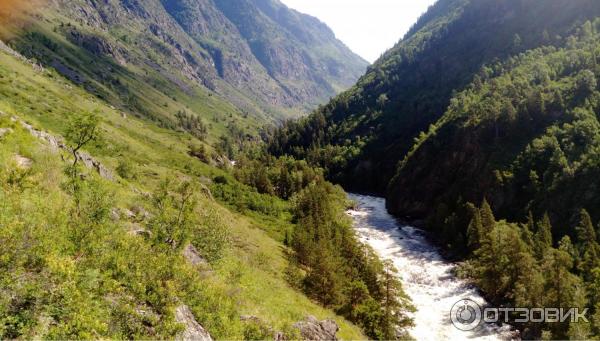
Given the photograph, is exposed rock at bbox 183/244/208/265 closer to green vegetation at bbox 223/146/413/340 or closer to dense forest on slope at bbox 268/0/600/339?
green vegetation at bbox 223/146/413/340

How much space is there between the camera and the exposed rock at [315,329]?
31.4 meters

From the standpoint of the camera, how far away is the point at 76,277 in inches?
655

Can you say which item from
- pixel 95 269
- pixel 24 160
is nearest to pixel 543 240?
pixel 95 269

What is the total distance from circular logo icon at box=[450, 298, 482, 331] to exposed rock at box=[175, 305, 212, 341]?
58.7 m

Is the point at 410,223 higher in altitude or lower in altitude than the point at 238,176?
higher

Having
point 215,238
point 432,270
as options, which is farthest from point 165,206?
point 432,270

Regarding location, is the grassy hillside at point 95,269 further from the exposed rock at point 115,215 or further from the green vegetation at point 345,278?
the green vegetation at point 345,278

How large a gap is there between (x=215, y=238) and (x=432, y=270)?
71991 mm

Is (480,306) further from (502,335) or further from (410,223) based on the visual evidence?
(410,223)

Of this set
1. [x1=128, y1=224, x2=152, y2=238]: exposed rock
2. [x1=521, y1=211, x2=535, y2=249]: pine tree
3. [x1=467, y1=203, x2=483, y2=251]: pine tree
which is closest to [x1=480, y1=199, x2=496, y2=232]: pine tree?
[x1=467, y1=203, x2=483, y2=251]: pine tree

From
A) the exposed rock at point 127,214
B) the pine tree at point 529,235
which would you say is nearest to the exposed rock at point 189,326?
the exposed rock at point 127,214

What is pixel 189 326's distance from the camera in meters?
21.2

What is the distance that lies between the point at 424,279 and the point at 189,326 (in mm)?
76553

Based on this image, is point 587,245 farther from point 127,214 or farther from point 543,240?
point 127,214
